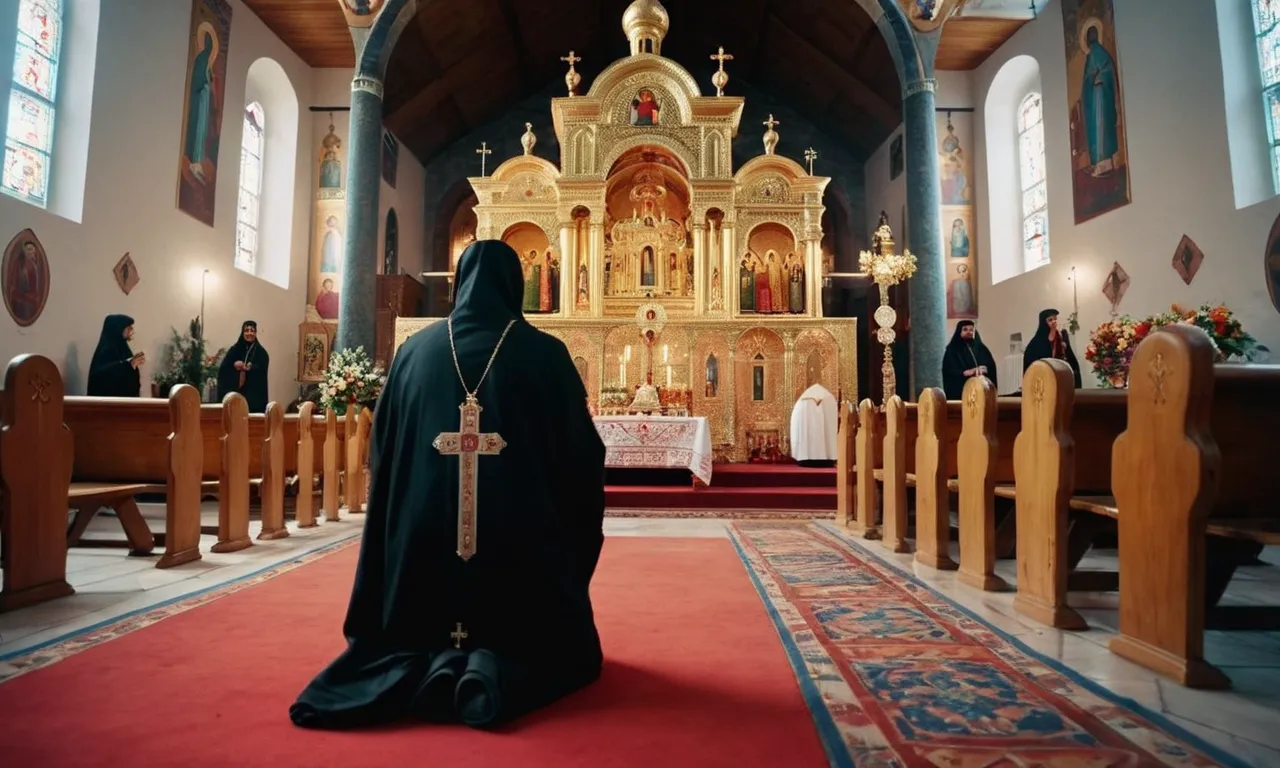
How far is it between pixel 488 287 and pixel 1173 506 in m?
2.37

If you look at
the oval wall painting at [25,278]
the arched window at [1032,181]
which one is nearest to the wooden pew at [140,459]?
the oval wall painting at [25,278]

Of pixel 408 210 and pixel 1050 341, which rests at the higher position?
pixel 408 210

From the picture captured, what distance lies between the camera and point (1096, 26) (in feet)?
33.8

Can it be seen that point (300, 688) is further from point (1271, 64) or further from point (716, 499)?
point (1271, 64)

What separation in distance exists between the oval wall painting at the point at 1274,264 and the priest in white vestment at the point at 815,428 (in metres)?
4.71

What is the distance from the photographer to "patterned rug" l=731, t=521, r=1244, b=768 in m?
1.96

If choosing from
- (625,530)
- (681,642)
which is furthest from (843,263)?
(681,642)

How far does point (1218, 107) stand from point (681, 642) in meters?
9.07

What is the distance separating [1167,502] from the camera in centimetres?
260

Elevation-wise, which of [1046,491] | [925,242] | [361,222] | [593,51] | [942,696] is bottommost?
[942,696]

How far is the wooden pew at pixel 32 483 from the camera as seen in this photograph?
135 inches

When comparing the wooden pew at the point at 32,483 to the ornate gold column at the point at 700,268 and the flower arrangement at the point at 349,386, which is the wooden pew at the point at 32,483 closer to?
the flower arrangement at the point at 349,386

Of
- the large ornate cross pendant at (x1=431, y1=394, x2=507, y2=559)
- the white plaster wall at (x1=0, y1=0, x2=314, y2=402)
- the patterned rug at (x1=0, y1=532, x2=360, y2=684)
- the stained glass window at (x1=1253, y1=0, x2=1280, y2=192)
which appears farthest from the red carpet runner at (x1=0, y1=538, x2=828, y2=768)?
the stained glass window at (x1=1253, y1=0, x2=1280, y2=192)

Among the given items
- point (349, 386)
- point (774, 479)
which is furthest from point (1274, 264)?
point (349, 386)
